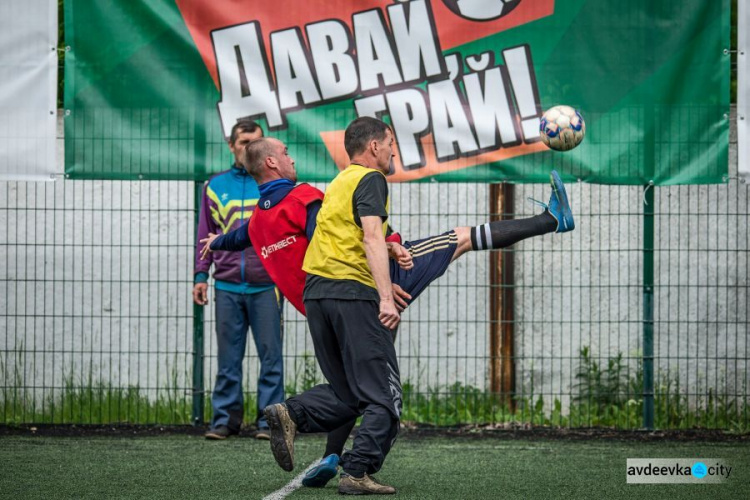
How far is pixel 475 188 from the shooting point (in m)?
8.93

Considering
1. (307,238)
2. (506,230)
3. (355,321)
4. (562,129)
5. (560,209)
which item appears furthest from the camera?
(562,129)

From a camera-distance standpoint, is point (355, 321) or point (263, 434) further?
point (263, 434)

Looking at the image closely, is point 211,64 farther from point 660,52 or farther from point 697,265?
point 697,265

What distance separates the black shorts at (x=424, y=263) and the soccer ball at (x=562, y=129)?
135cm

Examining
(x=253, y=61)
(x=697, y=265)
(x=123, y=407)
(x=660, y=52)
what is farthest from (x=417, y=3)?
(x=123, y=407)

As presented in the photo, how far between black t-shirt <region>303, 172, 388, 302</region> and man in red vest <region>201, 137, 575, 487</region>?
0.25 m

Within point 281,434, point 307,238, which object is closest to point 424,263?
point 307,238

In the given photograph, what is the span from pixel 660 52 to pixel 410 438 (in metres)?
3.59

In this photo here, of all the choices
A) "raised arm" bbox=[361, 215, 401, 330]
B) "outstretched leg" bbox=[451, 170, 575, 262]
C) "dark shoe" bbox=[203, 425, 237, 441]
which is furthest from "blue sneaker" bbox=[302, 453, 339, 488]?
"dark shoe" bbox=[203, 425, 237, 441]

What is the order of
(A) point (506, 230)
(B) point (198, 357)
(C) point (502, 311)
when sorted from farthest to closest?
1. (C) point (502, 311)
2. (B) point (198, 357)
3. (A) point (506, 230)

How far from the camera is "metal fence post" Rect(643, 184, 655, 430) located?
26.8 feet

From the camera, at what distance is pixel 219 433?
7.72m
